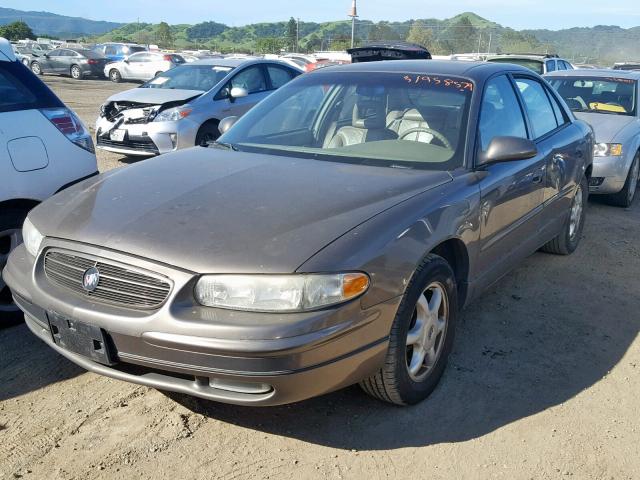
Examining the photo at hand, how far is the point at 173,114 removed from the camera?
8.70m

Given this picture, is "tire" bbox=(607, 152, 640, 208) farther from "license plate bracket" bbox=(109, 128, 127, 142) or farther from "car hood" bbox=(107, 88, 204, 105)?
"license plate bracket" bbox=(109, 128, 127, 142)

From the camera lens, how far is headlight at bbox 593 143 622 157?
22.9ft

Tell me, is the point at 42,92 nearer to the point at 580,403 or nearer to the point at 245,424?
the point at 245,424

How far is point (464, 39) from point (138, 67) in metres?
25.5

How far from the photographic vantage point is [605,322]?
4203mm

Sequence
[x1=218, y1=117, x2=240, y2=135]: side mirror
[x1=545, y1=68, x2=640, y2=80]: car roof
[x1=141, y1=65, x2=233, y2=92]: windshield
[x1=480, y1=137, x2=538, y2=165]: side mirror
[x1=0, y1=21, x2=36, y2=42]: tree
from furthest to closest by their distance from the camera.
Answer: [x1=0, y1=21, x2=36, y2=42]: tree
[x1=141, y1=65, x2=233, y2=92]: windshield
[x1=545, y1=68, x2=640, y2=80]: car roof
[x1=218, y1=117, x2=240, y2=135]: side mirror
[x1=480, y1=137, x2=538, y2=165]: side mirror

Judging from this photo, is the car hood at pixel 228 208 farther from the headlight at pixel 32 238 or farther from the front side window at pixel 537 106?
the front side window at pixel 537 106

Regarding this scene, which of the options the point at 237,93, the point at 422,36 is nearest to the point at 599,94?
the point at 237,93

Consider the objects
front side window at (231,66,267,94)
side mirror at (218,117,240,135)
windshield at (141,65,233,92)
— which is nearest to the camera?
side mirror at (218,117,240,135)

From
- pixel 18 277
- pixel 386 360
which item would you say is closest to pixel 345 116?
pixel 386 360

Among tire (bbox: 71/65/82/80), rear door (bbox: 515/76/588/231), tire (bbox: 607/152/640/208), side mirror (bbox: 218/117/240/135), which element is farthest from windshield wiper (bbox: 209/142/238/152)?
tire (bbox: 71/65/82/80)

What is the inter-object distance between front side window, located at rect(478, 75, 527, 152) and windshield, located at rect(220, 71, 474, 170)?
15 cm

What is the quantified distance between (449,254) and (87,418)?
1.95m

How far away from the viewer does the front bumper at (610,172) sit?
695 centimetres
